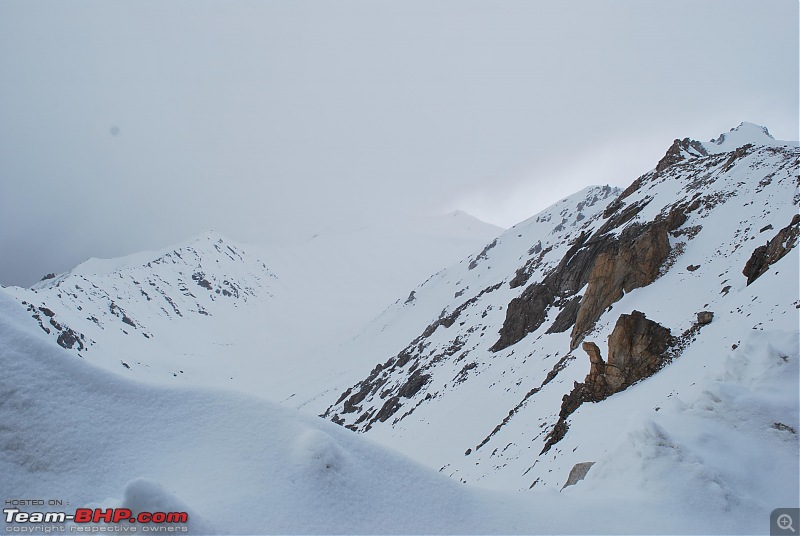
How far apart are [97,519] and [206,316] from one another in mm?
167444

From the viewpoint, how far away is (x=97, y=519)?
5.23 metres

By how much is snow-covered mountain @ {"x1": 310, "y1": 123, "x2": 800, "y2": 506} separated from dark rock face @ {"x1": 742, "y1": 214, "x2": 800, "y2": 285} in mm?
95

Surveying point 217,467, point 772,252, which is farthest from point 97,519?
point 772,252

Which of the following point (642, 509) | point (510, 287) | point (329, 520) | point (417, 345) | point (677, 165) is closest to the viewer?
point (329, 520)

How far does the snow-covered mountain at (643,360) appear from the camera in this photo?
27.1 ft

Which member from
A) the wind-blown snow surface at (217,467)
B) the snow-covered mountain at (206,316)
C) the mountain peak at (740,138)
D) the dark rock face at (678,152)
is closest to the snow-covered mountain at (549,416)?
the wind-blown snow surface at (217,467)

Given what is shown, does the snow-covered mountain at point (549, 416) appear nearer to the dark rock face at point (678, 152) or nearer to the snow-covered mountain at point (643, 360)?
the snow-covered mountain at point (643, 360)

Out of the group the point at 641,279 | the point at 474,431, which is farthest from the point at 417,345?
the point at 641,279

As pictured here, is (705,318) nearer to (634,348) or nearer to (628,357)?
(634,348)

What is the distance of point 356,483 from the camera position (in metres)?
6.39

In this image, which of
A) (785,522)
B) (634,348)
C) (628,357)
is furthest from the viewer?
(628,357)

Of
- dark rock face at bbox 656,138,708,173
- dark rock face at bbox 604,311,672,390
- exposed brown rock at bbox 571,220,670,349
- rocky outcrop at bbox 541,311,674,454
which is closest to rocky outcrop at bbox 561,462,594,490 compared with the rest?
rocky outcrop at bbox 541,311,674,454

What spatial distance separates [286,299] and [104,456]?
18099 centimetres

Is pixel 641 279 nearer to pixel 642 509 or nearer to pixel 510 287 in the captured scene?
pixel 642 509
